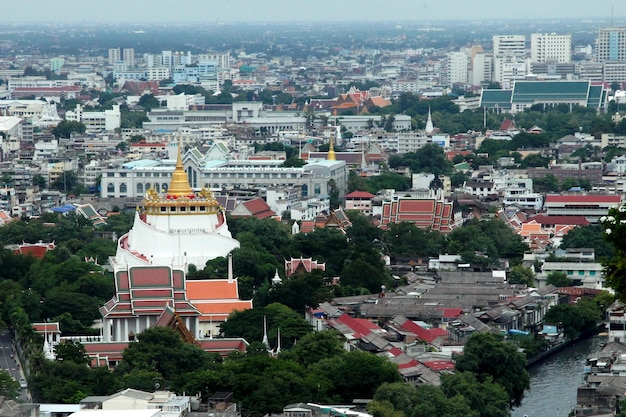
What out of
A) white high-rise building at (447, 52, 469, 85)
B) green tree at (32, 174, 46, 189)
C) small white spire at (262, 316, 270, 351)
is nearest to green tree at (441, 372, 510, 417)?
small white spire at (262, 316, 270, 351)

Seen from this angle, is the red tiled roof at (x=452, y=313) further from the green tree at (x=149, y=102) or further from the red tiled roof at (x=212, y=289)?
the green tree at (x=149, y=102)

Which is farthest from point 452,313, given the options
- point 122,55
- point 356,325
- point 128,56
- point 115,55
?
point 115,55

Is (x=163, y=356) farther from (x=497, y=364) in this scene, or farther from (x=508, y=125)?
(x=508, y=125)

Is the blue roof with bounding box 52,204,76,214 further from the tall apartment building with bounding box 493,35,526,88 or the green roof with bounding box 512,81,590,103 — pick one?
the tall apartment building with bounding box 493,35,526,88

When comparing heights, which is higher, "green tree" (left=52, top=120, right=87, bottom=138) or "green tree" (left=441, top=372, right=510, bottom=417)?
"green tree" (left=441, top=372, right=510, bottom=417)

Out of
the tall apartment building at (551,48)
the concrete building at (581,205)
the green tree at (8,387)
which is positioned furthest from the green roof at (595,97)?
the green tree at (8,387)

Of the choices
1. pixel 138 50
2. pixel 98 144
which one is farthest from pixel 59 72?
pixel 98 144
